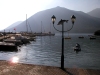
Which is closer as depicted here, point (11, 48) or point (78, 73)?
point (78, 73)

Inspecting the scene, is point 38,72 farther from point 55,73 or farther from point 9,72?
point 9,72

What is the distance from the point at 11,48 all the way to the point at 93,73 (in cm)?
3058

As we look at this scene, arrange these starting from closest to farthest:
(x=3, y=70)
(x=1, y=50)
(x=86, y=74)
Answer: (x=86, y=74) → (x=3, y=70) → (x=1, y=50)

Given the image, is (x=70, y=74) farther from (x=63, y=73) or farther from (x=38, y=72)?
(x=38, y=72)

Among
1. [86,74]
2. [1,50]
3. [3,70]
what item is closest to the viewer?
[86,74]

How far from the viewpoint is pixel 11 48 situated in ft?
125

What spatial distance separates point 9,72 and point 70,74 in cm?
521

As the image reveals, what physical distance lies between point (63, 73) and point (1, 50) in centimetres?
3013

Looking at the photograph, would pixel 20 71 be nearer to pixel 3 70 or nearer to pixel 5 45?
pixel 3 70

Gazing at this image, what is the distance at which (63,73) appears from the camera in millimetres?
11258

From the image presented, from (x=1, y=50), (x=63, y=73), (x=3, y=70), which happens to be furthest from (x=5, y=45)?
(x=63, y=73)

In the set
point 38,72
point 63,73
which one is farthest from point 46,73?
point 63,73

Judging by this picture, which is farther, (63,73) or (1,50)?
(1,50)

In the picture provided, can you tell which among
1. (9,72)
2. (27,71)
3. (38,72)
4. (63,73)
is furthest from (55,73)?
(9,72)
